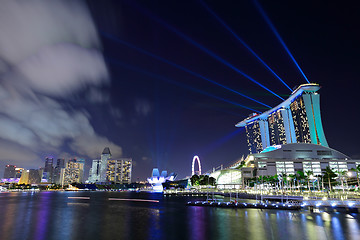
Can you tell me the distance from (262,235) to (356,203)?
33.4 m

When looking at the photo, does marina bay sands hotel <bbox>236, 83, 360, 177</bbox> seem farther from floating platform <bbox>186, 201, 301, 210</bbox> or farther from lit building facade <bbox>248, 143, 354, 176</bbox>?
floating platform <bbox>186, 201, 301, 210</bbox>

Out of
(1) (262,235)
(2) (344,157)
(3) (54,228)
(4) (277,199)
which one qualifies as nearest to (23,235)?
(3) (54,228)

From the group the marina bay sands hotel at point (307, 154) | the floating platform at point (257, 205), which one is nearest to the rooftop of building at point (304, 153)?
the marina bay sands hotel at point (307, 154)

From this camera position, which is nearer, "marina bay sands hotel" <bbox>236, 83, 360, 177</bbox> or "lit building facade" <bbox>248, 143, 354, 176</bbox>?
"lit building facade" <bbox>248, 143, 354, 176</bbox>

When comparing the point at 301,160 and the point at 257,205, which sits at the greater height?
the point at 301,160

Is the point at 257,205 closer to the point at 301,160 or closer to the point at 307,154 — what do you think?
the point at 301,160

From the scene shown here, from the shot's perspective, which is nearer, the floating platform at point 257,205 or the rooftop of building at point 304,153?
the floating platform at point 257,205

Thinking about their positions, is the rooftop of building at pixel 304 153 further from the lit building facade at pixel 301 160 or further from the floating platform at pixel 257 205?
the floating platform at pixel 257 205

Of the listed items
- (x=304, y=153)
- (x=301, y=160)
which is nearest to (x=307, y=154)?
(x=304, y=153)

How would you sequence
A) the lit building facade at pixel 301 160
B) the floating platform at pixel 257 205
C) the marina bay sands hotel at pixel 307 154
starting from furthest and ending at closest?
the marina bay sands hotel at pixel 307 154, the lit building facade at pixel 301 160, the floating platform at pixel 257 205

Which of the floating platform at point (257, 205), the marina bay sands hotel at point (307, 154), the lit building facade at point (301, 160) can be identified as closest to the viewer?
the floating platform at point (257, 205)

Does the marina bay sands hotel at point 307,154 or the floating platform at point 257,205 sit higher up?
the marina bay sands hotel at point 307,154

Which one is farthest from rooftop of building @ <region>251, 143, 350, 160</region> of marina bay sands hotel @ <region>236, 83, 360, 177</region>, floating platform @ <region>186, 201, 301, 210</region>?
floating platform @ <region>186, 201, 301, 210</region>

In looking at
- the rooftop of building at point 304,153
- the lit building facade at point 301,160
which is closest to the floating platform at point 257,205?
the lit building facade at point 301,160
